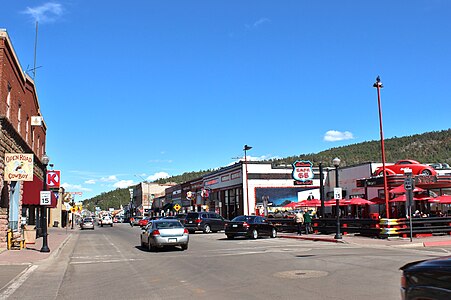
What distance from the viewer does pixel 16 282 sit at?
484 inches

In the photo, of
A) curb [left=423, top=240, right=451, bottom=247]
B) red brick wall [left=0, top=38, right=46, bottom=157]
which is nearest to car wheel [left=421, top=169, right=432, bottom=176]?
curb [left=423, top=240, right=451, bottom=247]

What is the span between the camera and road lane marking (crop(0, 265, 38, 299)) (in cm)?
1053

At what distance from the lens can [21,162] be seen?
21.9 metres

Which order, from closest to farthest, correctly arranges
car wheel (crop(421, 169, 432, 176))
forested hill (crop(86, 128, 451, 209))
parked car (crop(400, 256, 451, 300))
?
parked car (crop(400, 256, 451, 300))
car wheel (crop(421, 169, 432, 176))
forested hill (crop(86, 128, 451, 209))

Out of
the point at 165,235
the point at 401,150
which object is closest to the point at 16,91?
the point at 165,235

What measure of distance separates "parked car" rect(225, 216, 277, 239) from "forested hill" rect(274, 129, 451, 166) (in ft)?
233

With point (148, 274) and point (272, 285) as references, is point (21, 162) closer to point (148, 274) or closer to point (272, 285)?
point (148, 274)

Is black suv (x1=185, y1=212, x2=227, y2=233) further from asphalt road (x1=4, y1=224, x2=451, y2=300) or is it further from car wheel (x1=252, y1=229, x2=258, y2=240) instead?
asphalt road (x1=4, y1=224, x2=451, y2=300)

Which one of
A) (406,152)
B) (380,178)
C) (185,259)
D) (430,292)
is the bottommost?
(185,259)

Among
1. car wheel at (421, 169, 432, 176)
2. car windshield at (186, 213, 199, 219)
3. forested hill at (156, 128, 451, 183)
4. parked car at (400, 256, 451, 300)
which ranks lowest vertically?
car windshield at (186, 213, 199, 219)

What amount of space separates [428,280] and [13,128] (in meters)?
22.9

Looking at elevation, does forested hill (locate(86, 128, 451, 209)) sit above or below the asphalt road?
above

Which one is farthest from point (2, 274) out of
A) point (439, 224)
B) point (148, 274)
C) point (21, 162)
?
point (439, 224)

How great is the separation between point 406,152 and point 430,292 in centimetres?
11140
